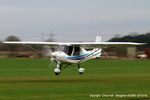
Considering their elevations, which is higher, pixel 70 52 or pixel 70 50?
pixel 70 50

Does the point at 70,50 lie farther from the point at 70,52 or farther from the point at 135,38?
the point at 135,38

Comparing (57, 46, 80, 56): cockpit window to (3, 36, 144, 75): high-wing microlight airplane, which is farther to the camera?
(57, 46, 80, 56): cockpit window

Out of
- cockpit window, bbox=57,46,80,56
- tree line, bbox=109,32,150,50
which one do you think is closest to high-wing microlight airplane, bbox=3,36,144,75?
cockpit window, bbox=57,46,80,56

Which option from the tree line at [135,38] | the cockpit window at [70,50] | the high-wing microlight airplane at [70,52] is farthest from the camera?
the tree line at [135,38]

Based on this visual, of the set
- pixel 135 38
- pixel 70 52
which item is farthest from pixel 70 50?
pixel 135 38

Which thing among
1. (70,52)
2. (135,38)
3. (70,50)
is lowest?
(70,52)

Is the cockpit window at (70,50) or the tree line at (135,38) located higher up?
the tree line at (135,38)

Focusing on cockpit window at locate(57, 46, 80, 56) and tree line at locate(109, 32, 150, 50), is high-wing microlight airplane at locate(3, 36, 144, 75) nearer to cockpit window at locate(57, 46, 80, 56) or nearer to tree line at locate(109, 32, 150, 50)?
Result: cockpit window at locate(57, 46, 80, 56)

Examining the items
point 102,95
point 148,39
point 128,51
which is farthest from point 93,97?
point 148,39

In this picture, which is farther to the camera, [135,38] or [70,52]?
[135,38]

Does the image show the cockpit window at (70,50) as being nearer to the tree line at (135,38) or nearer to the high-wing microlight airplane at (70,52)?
the high-wing microlight airplane at (70,52)

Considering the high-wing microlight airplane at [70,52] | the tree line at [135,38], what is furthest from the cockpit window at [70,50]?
the tree line at [135,38]

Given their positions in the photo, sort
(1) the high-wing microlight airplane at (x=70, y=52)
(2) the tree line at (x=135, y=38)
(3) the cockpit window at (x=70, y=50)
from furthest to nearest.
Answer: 1. (2) the tree line at (x=135, y=38)
2. (3) the cockpit window at (x=70, y=50)
3. (1) the high-wing microlight airplane at (x=70, y=52)

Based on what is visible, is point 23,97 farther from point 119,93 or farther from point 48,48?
point 48,48
